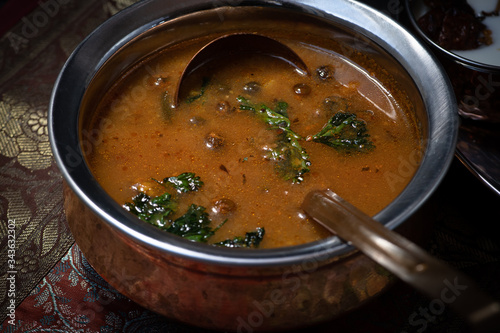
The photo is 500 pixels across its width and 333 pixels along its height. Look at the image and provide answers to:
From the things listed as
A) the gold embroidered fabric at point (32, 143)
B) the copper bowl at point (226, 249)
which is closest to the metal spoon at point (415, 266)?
the copper bowl at point (226, 249)

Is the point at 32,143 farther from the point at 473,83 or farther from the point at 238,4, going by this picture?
the point at 473,83

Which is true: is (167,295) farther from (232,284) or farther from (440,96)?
(440,96)

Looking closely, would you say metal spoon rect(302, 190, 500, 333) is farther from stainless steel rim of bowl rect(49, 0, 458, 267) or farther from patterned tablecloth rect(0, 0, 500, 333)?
patterned tablecloth rect(0, 0, 500, 333)

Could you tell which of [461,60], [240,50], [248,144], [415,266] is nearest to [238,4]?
[240,50]

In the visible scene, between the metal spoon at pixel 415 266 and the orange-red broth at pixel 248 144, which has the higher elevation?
the metal spoon at pixel 415 266

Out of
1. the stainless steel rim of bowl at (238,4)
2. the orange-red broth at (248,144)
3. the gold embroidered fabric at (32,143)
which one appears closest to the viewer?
the stainless steel rim of bowl at (238,4)

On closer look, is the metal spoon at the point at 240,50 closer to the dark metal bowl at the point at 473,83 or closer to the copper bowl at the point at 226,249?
the copper bowl at the point at 226,249
